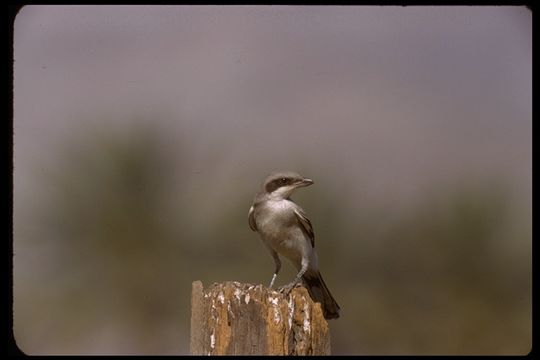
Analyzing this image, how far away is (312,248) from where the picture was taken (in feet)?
23.4

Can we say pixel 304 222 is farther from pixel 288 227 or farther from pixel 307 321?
pixel 307 321

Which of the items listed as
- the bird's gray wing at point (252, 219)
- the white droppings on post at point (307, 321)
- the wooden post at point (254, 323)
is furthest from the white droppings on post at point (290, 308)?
the bird's gray wing at point (252, 219)

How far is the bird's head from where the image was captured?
22.5ft

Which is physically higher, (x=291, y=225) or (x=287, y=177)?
(x=287, y=177)

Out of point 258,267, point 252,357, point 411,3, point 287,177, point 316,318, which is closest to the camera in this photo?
point 252,357

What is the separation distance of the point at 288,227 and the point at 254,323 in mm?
Answer: 2813

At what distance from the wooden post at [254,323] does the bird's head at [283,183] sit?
98.7 inches

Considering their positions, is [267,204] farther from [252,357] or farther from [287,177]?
[252,357]

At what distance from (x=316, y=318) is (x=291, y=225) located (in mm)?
2608

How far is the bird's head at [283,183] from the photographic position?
271 inches

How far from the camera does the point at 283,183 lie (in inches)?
272

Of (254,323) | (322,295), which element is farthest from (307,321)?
(322,295)

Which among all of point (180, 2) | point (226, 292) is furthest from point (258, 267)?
point (226, 292)

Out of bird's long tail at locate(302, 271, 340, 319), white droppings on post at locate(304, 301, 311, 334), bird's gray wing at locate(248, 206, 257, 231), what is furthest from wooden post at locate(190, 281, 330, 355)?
bird's gray wing at locate(248, 206, 257, 231)
